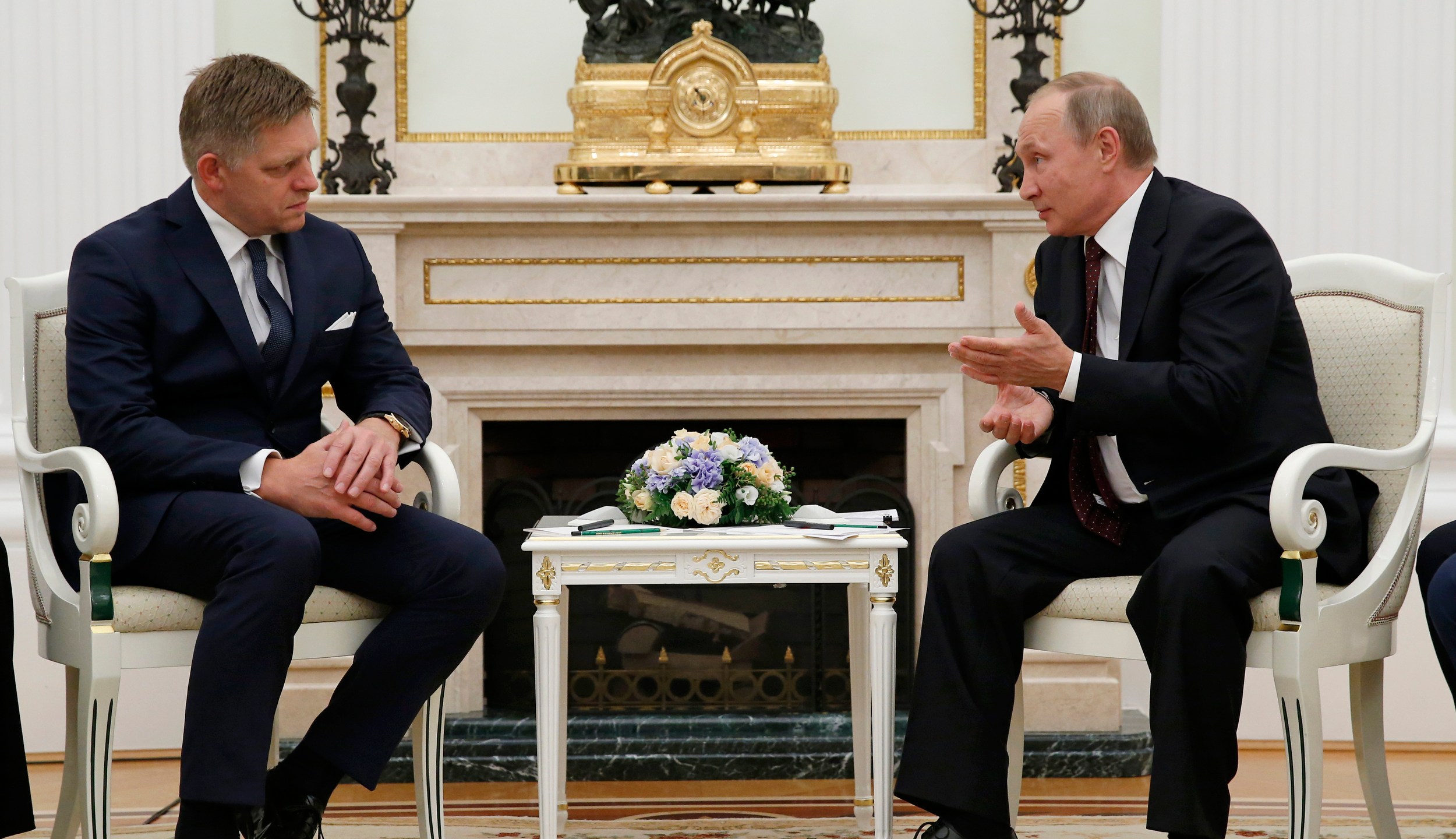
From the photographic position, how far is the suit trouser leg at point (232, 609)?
81.1 inches

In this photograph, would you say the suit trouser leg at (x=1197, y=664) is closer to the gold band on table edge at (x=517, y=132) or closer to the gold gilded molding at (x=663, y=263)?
the gold gilded molding at (x=663, y=263)

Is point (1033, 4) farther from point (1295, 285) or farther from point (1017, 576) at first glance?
point (1017, 576)

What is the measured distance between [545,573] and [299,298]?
0.63 m

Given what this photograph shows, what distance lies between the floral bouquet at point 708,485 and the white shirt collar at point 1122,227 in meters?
0.69

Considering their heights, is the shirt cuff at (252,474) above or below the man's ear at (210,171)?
below

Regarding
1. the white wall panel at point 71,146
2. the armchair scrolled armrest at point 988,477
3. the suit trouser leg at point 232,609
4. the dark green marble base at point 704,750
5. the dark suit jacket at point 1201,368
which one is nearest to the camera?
the suit trouser leg at point 232,609

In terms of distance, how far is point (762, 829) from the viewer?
297 cm

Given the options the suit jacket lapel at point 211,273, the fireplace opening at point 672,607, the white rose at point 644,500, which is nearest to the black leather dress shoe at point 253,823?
the suit jacket lapel at point 211,273

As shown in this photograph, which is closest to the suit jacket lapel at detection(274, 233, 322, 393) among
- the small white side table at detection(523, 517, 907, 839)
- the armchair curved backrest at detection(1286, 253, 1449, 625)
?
the small white side table at detection(523, 517, 907, 839)

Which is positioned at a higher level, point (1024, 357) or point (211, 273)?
point (211, 273)

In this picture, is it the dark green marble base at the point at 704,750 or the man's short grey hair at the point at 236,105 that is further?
the dark green marble base at the point at 704,750

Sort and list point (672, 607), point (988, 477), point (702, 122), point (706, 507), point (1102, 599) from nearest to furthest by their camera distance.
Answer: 1. point (1102, 599)
2. point (706, 507)
3. point (988, 477)
4. point (702, 122)
5. point (672, 607)

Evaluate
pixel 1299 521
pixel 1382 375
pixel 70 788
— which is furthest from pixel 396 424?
pixel 1382 375

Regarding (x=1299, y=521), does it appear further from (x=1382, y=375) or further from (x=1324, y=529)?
(x=1382, y=375)
